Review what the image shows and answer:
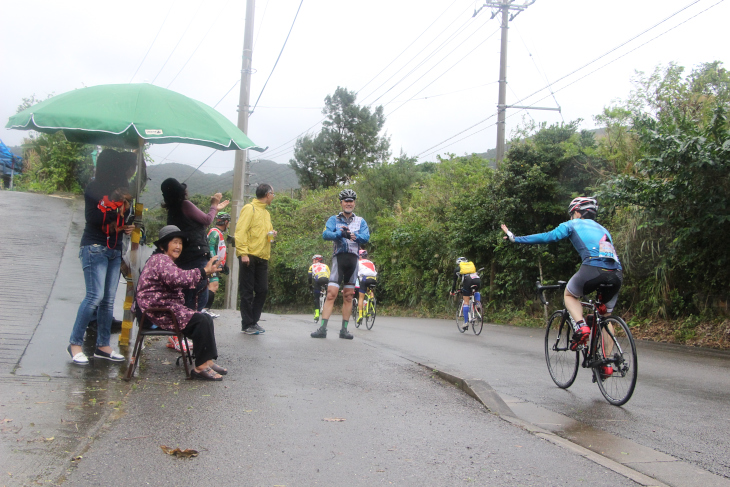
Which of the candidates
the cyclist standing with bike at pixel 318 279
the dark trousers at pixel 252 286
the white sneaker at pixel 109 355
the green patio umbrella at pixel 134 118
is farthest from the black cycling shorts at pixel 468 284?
the white sneaker at pixel 109 355

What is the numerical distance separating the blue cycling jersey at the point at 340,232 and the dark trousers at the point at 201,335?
3518mm

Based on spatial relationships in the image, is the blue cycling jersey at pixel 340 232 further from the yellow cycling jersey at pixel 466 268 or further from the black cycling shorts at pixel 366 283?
the yellow cycling jersey at pixel 466 268

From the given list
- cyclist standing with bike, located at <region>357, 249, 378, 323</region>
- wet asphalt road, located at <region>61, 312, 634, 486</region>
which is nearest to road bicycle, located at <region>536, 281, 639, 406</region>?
wet asphalt road, located at <region>61, 312, 634, 486</region>

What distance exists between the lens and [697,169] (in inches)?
414

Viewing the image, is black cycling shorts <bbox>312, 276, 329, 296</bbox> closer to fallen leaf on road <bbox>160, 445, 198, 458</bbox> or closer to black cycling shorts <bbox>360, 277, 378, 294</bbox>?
black cycling shorts <bbox>360, 277, 378, 294</bbox>

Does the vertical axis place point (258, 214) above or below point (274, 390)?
above

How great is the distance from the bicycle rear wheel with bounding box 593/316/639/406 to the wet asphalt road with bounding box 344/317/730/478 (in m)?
0.14

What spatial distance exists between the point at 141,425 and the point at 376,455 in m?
1.63

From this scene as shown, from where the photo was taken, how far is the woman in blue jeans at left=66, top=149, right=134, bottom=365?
19.4 ft

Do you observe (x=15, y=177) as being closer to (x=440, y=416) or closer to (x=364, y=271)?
(x=364, y=271)

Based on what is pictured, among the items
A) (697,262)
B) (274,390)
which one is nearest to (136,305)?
(274,390)

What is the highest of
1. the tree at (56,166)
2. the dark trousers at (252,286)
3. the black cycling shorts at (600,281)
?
the tree at (56,166)

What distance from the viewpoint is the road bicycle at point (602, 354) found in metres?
5.55

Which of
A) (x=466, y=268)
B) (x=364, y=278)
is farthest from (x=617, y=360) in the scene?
(x=466, y=268)
